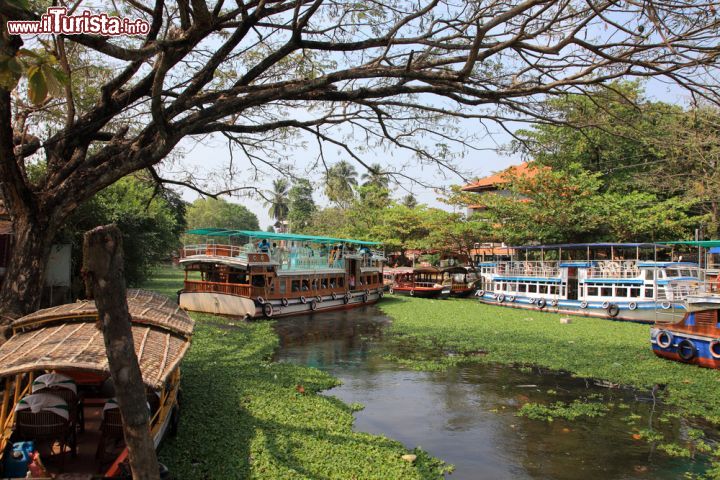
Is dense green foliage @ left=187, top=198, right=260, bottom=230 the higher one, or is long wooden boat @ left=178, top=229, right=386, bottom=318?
dense green foliage @ left=187, top=198, right=260, bottom=230

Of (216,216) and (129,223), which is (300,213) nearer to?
(216,216)

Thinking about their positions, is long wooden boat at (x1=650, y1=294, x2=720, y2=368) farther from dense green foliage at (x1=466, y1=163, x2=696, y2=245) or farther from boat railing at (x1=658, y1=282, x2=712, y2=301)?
dense green foliage at (x1=466, y1=163, x2=696, y2=245)

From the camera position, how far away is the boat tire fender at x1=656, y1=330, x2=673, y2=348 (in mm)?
13383

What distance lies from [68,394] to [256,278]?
685 inches

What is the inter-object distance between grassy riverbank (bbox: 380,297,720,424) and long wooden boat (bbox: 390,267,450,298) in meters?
8.23

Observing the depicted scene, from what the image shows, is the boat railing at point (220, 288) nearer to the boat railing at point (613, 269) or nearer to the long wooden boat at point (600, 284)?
the long wooden boat at point (600, 284)

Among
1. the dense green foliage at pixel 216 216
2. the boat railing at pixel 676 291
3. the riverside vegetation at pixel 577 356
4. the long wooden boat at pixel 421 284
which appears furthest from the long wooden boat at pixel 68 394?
the dense green foliage at pixel 216 216

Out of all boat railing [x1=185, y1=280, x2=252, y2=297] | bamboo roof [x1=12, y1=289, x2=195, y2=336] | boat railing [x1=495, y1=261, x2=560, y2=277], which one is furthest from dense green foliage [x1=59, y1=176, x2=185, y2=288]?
boat railing [x1=495, y1=261, x2=560, y2=277]

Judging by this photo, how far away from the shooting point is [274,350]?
15.3 m

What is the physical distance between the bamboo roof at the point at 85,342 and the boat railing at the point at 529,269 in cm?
2322

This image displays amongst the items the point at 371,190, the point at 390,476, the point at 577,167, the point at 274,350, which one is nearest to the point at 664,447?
the point at 390,476

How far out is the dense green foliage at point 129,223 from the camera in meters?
19.3

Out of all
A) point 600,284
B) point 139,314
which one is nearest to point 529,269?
point 600,284

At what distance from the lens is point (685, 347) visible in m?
13.0
